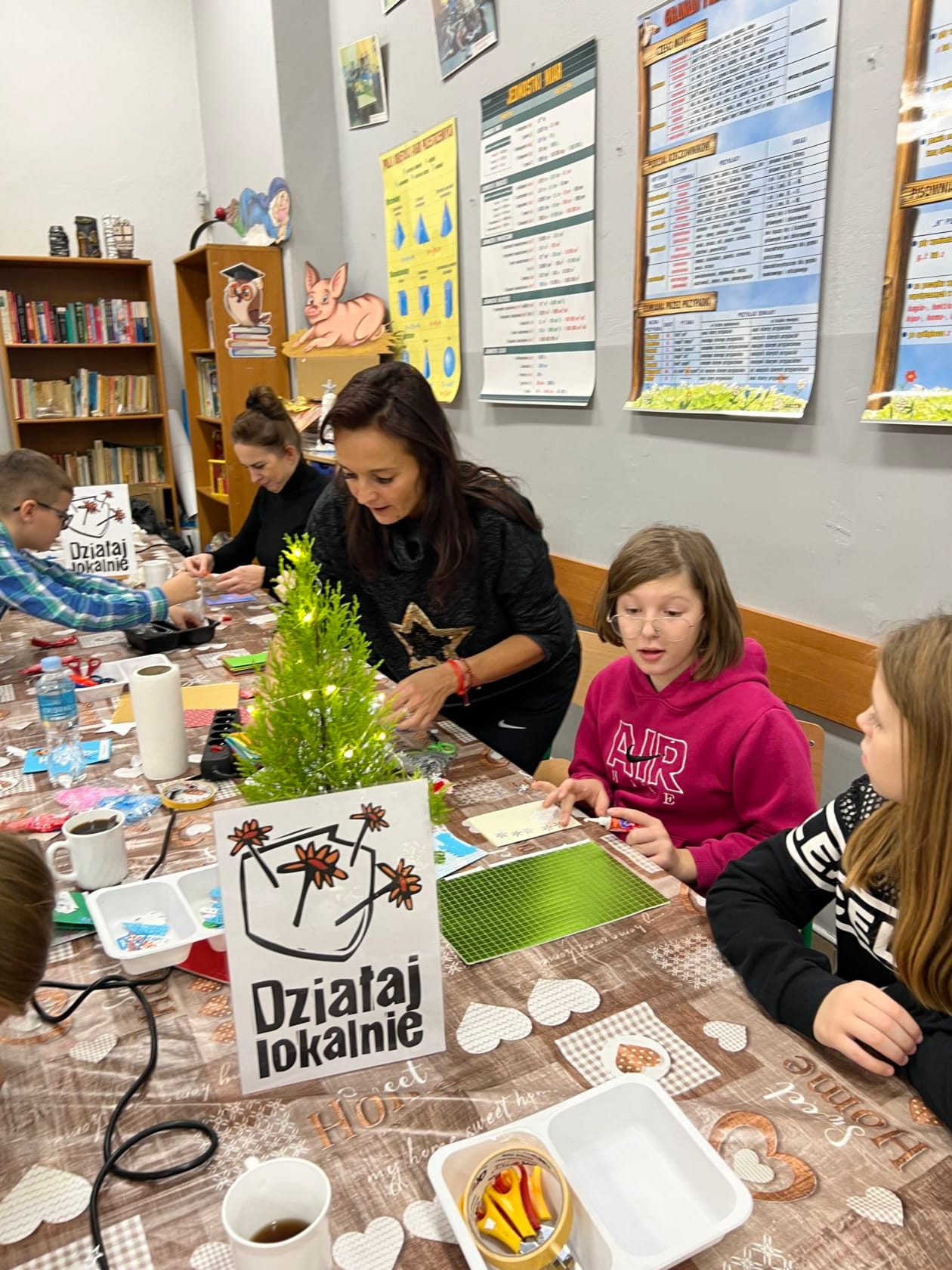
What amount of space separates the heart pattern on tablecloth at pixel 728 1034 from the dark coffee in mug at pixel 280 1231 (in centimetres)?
39

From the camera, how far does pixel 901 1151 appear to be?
662 millimetres

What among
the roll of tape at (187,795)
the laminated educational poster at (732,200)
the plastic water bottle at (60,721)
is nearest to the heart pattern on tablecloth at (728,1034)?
the roll of tape at (187,795)

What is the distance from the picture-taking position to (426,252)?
10.3 feet

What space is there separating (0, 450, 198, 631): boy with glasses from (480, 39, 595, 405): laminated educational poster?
121 cm

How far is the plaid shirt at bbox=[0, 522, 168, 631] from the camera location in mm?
2111

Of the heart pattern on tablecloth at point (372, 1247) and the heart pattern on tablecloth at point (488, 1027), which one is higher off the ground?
the heart pattern on tablecloth at point (372, 1247)

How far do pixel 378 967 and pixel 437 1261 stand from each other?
0.72ft

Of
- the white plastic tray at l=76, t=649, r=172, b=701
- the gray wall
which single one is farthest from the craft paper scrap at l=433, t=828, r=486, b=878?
the gray wall

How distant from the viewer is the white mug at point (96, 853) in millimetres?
1015

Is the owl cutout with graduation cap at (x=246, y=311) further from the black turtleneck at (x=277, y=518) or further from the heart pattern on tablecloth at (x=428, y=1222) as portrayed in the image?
the heart pattern on tablecloth at (x=428, y=1222)

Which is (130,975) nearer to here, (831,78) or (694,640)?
(694,640)

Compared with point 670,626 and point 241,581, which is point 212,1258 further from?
point 241,581

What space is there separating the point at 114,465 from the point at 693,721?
4.54 m

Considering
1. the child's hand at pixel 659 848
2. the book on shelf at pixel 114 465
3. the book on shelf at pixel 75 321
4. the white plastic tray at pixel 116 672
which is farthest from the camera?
the book on shelf at pixel 114 465
